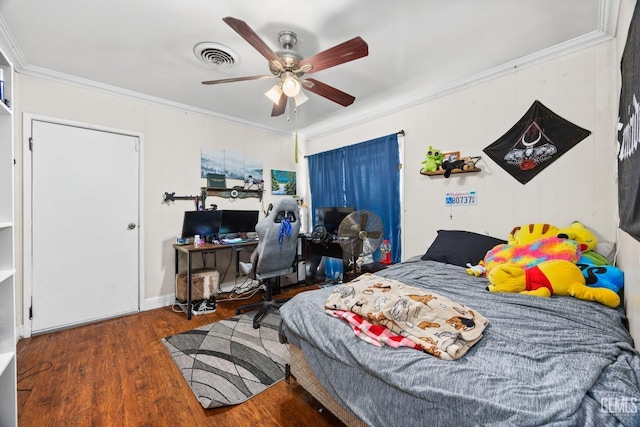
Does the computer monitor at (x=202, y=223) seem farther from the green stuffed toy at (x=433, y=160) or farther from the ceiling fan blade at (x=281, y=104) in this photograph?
the green stuffed toy at (x=433, y=160)

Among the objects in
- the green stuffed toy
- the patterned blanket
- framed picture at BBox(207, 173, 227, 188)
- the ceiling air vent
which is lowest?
the patterned blanket

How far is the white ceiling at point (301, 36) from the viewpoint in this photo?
167 cm

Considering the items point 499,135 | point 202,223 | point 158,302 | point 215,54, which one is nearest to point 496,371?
point 499,135

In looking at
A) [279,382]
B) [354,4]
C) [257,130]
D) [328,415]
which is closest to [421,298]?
[328,415]

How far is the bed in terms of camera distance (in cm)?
73

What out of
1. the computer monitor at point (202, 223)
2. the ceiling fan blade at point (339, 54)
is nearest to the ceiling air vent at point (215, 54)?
the ceiling fan blade at point (339, 54)

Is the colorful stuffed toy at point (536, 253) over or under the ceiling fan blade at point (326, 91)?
under

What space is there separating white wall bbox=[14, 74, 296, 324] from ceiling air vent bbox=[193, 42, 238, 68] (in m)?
1.24

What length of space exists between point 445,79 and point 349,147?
1.41 metres

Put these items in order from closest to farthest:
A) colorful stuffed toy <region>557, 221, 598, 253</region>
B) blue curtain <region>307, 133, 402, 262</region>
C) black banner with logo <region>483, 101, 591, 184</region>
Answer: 1. colorful stuffed toy <region>557, 221, 598, 253</region>
2. black banner with logo <region>483, 101, 591, 184</region>
3. blue curtain <region>307, 133, 402, 262</region>

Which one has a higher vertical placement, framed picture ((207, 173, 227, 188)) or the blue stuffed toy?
framed picture ((207, 173, 227, 188))

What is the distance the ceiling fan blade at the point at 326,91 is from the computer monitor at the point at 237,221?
1.88 m

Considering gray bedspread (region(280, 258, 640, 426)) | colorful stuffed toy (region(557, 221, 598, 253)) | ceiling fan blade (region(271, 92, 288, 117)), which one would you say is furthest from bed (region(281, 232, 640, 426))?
ceiling fan blade (region(271, 92, 288, 117))

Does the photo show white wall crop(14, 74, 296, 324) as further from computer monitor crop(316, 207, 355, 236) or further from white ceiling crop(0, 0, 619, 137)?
computer monitor crop(316, 207, 355, 236)
